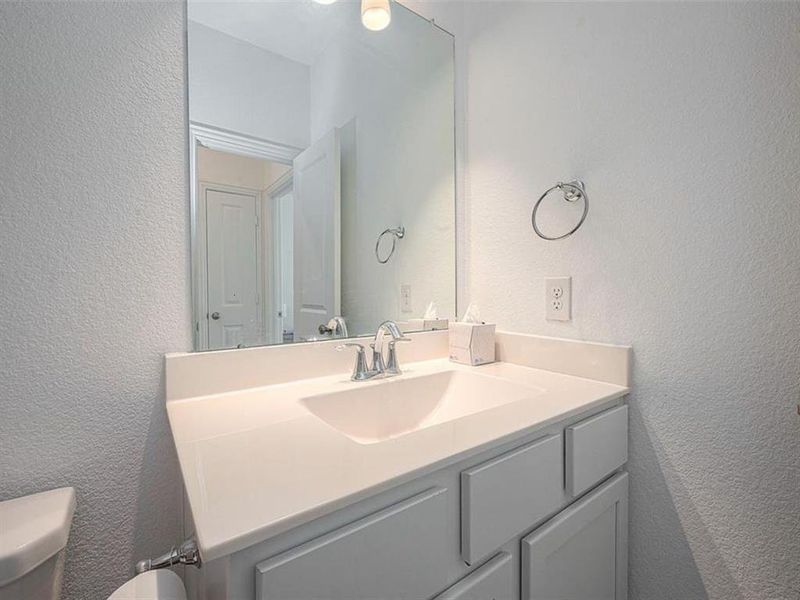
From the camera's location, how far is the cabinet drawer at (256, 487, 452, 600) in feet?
1.45

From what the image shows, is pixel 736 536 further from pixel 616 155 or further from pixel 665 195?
pixel 616 155

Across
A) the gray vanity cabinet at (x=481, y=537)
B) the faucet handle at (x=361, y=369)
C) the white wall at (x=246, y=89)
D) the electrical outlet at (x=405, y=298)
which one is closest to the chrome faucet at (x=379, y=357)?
the faucet handle at (x=361, y=369)

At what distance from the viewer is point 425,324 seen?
1.36 meters

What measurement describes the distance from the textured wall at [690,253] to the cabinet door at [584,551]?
68 mm

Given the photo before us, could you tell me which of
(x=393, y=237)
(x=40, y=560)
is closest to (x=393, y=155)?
(x=393, y=237)

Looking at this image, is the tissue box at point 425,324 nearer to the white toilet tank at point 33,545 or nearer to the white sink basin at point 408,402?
the white sink basin at point 408,402

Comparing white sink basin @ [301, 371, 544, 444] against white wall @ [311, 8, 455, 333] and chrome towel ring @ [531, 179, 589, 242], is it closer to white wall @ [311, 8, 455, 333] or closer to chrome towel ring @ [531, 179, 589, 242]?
white wall @ [311, 8, 455, 333]

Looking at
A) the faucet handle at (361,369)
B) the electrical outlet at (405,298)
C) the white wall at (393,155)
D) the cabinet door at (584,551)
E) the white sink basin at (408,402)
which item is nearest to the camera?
the cabinet door at (584,551)

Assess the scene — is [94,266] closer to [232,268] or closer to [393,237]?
[232,268]

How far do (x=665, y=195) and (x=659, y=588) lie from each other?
93 centimetres

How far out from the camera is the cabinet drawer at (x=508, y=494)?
2.02ft

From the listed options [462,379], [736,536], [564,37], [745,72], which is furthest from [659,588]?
[564,37]

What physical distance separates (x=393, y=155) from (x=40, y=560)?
1.27 metres

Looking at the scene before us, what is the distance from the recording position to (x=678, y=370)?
2.96ft
